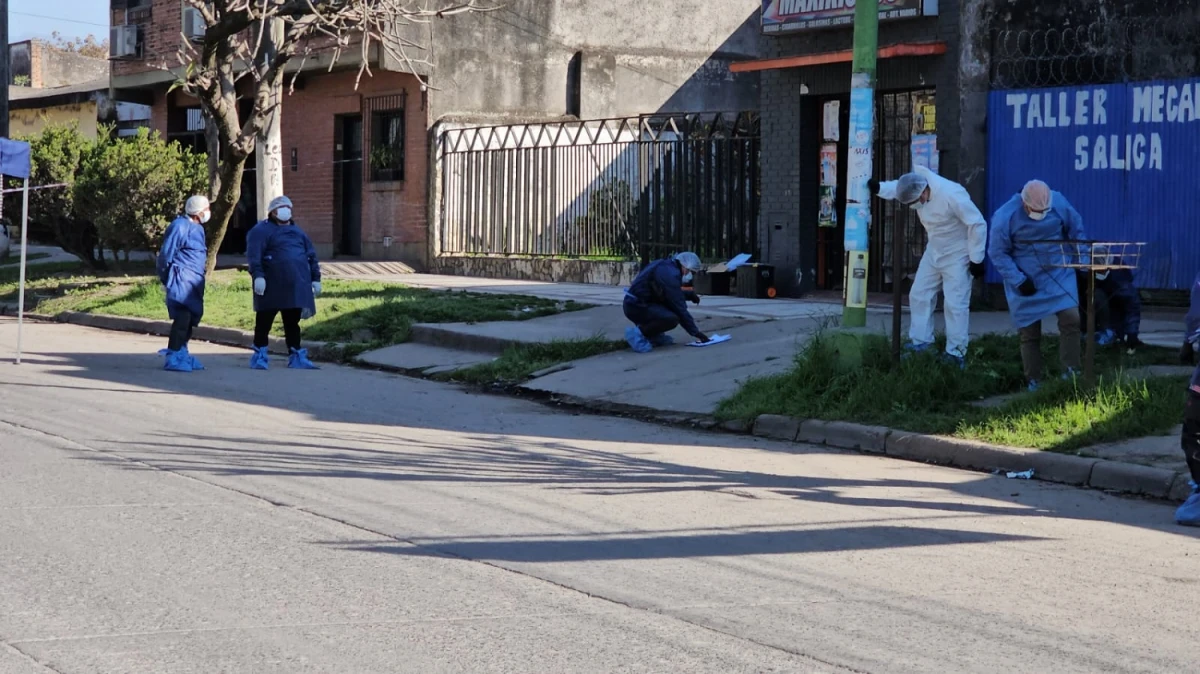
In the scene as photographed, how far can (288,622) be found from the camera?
16.9 feet

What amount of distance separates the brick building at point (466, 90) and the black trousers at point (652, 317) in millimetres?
11621

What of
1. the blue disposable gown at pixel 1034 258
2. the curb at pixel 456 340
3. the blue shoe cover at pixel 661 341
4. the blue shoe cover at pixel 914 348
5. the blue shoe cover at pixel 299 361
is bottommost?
the blue shoe cover at pixel 299 361

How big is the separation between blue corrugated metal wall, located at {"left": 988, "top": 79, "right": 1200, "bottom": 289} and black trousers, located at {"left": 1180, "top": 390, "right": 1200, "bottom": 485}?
7.83 m

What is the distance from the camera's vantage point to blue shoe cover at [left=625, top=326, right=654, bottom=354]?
46.5ft

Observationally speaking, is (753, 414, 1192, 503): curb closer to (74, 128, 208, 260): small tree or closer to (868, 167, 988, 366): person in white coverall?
(868, 167, 988, 366): person in white coverall

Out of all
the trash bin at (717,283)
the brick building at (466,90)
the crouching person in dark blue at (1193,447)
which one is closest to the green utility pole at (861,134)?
the crouching person in dark blue at (1193,447)

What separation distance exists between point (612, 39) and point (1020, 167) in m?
12.6

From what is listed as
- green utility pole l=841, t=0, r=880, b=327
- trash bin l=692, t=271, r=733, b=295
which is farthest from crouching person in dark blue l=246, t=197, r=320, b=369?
trash bin l=692, t=271, r=733, b=295

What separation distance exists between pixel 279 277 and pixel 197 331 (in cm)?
398

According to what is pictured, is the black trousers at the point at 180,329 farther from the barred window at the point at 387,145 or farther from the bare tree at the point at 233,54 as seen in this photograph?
the barred window at the point at 387,145

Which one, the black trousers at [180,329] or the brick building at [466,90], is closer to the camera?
the black trousers at [180,329]

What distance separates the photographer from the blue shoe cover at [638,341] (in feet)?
46.5

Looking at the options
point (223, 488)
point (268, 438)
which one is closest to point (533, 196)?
point (268, 438)

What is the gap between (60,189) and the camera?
24.1 meters
